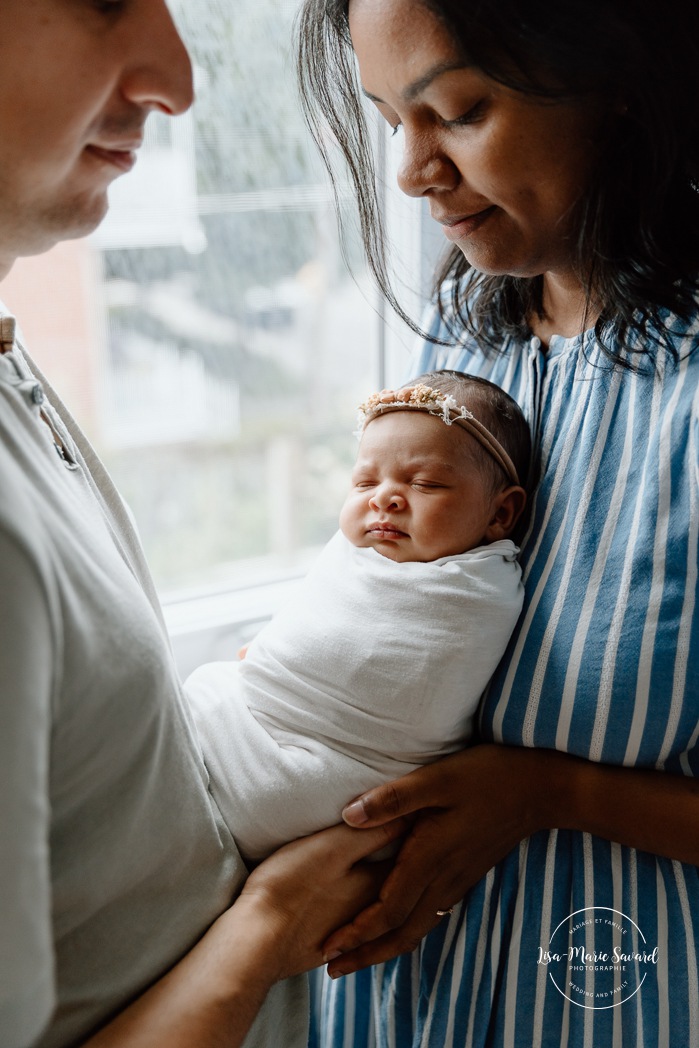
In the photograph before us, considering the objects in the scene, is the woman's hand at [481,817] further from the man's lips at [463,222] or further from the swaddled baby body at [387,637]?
the man's lips at [463,222]

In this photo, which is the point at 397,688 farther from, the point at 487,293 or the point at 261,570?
the point at 261,570

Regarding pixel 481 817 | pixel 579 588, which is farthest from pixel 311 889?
pixel 579 588

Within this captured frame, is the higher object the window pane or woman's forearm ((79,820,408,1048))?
the window pane

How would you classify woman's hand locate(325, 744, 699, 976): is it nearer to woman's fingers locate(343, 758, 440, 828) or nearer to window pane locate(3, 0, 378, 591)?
woman's fingers locate(343, 758, 440, 828)

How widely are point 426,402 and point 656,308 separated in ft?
0.99

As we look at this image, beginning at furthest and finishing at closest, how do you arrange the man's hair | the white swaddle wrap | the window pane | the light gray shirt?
the window pane → the man's hair → the white swaddle wrap → the light gray shirt

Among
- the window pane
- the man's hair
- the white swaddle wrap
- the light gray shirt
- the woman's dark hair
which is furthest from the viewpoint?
the window pane

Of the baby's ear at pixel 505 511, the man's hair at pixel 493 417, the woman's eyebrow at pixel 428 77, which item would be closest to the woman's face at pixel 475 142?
the woman's eyebrow at pixel 428 77

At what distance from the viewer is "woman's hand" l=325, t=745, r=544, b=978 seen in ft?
3.31

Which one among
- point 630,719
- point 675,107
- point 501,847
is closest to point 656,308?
point 675,107

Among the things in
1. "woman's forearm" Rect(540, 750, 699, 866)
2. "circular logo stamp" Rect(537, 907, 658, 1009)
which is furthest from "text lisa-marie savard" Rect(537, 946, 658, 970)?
"woman's forearm" Rect(540, 750, 699, 866)

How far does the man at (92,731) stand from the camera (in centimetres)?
63

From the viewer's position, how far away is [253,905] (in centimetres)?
94

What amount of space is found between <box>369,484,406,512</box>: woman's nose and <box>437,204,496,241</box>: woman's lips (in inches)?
12.8
